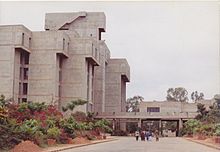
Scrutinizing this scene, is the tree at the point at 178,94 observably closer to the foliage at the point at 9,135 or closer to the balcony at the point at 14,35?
the balcony at the point at 14,35

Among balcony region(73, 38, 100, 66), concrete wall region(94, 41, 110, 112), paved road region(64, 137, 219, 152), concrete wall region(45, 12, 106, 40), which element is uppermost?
concrete wall region(45, 12, 106, 40)

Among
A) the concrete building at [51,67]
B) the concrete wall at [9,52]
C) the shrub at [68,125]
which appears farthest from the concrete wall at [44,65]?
the shrub at [68,125]

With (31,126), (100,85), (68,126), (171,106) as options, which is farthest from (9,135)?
(171,106)

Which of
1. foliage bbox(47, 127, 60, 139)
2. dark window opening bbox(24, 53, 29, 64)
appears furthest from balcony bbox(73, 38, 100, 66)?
foliage bbox(47, 127, 60, 139)

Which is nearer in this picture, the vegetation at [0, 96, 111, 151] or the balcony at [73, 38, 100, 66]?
the vegetation at [0, 96, 111, 151]

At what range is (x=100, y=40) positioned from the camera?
7731cm

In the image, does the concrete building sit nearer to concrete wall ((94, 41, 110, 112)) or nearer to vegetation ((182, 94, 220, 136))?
concrete wall ((94, 41, 110, 112))

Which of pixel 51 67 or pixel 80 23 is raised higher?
pixel 80 23

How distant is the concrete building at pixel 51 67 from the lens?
57.4 meters

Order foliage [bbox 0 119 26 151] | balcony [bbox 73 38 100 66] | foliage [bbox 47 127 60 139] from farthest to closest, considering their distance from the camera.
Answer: balcony [bbox 73 38 100 66]
foliage [bbox 47 127 60 139]
foliage [bbox 0 119 26 151]

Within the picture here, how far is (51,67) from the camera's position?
60.4 meters

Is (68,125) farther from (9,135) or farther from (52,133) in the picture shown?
(9,135)

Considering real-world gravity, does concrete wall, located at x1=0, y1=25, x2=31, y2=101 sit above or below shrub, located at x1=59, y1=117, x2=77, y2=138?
above

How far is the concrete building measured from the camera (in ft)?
188
